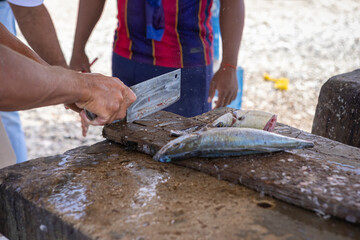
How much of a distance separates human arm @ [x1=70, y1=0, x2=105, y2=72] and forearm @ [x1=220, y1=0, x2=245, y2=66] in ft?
3.83

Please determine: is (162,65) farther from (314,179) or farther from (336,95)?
(314,179)

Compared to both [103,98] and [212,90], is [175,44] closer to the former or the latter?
[212,90]

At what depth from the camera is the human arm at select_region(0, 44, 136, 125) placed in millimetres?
1613

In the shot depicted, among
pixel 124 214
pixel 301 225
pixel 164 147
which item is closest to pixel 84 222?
pixel 124 214

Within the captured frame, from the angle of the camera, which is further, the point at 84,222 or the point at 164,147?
the point at 164,147

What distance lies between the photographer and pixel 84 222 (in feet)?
5.60

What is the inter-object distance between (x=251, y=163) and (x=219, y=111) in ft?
2.96

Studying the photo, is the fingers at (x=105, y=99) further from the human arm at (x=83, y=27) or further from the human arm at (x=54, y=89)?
the human arm at (x=83, y=27)

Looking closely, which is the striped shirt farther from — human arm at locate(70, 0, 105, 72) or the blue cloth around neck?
human arm at locate(70, 0, 105, 72)

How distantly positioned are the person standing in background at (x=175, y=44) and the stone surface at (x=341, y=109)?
836mm

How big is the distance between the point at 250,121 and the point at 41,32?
207 centimetres

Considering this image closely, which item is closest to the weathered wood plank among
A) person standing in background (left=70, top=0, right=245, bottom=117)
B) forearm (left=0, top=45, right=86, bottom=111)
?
forearm (left=0, top=45, right=86, bottom=111)

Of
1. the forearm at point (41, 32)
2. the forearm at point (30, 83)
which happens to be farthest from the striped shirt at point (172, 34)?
the forearm at point (30, 83)

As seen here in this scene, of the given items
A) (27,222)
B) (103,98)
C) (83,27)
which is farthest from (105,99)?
(83,27)
